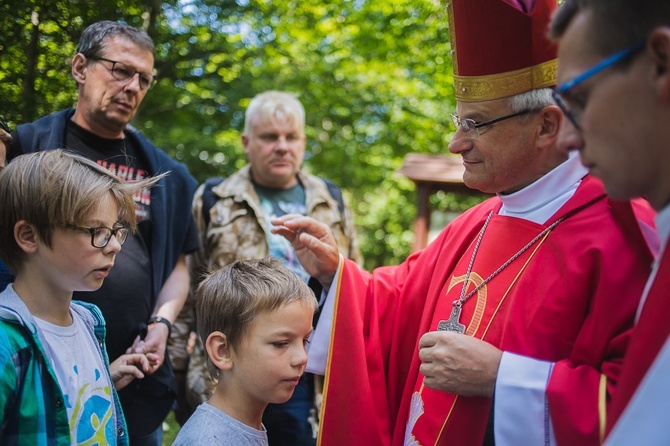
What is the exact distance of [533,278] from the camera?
242 centimetres

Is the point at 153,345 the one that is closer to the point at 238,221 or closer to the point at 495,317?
the point at 238,221

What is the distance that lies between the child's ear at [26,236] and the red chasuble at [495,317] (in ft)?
3.98

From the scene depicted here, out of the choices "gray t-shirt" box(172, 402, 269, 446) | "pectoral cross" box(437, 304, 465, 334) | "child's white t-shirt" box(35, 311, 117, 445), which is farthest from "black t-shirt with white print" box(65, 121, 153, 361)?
"pectoral cross" box(437, 304, 465, 334)

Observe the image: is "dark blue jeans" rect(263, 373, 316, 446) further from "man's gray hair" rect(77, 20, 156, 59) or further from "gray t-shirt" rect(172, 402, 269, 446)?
"man's gray hair" rect(77, 20, 156, 59)

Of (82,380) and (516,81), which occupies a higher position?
(516,81)

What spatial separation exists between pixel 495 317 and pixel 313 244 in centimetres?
83

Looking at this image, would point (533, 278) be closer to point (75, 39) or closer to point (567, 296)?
point (567, 296)

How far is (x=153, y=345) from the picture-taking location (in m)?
2.97

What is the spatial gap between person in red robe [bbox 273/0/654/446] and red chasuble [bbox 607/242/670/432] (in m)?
0.46

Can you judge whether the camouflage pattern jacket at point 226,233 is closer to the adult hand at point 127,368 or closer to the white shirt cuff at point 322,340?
the white shirt cuff at point 322,340

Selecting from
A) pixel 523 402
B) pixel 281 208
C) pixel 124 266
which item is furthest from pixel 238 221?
pixel 523 402

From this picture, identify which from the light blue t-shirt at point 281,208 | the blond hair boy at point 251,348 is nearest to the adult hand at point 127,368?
the blond hair boy at point 251,348

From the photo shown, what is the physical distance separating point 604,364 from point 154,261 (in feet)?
6.49

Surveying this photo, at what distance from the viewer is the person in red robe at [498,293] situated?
2.17 m
